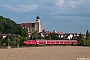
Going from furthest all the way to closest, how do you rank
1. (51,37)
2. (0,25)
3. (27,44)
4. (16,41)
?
(0,25) → (51,37) → (16,41) → (27,44)

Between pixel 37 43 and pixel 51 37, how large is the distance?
153 feet

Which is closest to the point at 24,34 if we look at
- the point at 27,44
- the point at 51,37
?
the point at 51,37

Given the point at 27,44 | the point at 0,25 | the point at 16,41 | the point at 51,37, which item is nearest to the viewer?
the point at 27,44

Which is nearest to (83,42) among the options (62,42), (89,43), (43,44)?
(89,43)

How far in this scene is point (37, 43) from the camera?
115562mm

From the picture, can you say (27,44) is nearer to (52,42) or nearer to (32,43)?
(32,43)

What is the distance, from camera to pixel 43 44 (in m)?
119

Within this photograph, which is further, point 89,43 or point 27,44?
point 89,43

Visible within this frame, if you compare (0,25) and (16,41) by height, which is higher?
(0,25)

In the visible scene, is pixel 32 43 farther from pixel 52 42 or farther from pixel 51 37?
pixel 51 37

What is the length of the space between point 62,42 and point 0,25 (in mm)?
88201

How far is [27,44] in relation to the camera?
112062 mm

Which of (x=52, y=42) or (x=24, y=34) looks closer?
(x=52, y=42)

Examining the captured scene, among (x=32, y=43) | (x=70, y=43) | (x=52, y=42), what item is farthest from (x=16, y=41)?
(x=70, y=43)
